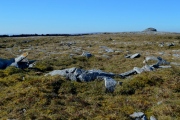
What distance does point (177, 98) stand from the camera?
53.6ft

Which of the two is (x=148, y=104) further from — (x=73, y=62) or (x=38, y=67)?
(x=73, y=62)

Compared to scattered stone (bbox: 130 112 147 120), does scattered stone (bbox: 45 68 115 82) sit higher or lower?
higher

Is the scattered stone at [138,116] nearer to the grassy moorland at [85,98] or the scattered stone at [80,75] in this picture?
the grassy moorland at [85,98]

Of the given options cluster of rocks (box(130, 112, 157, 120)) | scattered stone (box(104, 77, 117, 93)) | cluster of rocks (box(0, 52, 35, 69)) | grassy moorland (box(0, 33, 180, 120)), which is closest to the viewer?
cluster of rocks (box(130, 112, 157, 120))

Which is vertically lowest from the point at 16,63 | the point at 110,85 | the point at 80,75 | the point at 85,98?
the point at 85,98

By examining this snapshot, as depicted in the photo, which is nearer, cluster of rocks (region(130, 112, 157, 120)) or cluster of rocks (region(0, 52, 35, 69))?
cluster of rocks (region(130, 112, 157, 120))

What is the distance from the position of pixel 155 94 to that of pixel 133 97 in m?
1.78

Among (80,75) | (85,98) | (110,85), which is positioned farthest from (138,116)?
(80,75)

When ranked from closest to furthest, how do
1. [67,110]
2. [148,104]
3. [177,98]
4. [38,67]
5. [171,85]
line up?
[67,110] < [148,104] < [177,98] < [171,85] < [38,67]

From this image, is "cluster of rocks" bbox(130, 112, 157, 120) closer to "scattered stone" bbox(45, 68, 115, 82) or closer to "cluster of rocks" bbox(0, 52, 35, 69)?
"scattered stone" bbox(45, 68, 115, 82)

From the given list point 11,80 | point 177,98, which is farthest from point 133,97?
point 11,80

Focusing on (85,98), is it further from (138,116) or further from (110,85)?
(138,116)

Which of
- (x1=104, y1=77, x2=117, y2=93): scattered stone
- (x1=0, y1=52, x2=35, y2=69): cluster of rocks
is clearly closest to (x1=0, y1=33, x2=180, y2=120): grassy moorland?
(x1=104, y1=77, x2=117, y2=93): scattered stone

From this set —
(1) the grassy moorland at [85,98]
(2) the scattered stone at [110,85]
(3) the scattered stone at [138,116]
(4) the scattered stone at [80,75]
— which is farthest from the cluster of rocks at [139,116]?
(4) the scattered stone at [80,75]
